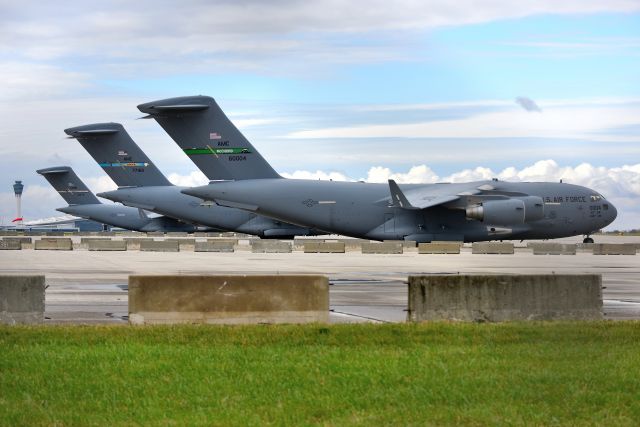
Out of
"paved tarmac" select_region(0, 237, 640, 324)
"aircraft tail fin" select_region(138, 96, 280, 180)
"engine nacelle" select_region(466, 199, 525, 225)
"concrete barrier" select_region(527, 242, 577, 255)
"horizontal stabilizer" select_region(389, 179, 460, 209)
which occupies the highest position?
"aircraft tail fin" select_region(138, 96, 280, 180)

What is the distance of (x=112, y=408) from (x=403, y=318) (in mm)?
9476

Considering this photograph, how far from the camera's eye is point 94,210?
8631cm

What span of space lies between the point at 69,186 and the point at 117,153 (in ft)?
64.3

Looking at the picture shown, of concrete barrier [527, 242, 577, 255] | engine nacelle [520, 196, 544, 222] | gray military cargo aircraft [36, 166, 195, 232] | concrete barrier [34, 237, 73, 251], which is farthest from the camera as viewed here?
gray military cargo aircraft [36, 166, 195, 232]

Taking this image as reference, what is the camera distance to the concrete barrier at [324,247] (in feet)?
198

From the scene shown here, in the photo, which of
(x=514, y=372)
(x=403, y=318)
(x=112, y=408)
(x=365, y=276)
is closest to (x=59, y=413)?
(x=112, y=408)

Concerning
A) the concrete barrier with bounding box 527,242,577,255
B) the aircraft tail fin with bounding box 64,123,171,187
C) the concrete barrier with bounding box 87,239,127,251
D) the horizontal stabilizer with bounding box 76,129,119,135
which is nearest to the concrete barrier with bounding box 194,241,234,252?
the concrete barrier with bounding box 87,239,127,251

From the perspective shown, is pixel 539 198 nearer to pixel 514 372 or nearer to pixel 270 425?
pixel 514 372

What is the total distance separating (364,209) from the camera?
5003 centimetres

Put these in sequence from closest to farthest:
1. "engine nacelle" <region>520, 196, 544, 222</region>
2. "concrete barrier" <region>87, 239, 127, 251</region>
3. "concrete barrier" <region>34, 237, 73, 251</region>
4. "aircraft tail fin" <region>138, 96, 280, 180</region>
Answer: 1. "engine nacelle" <region>520, 196, 544, 222</region>
2. "aircraft tail fin" <region>138, 96, 280, 180</region>
3. "concrete barrier" <region>87, 239, 127, 251</region>
4. "concrete barrier" <region>34, 237, 73, 251</region>

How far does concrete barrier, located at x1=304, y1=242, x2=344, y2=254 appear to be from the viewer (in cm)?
6050

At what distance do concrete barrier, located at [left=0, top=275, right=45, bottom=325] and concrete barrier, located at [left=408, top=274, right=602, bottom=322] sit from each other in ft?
20.6

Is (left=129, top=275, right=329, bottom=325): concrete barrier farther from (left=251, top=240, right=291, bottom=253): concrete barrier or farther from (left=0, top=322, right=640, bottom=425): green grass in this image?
(left=251, top=240, right=291, bottom=253): concrete barrier

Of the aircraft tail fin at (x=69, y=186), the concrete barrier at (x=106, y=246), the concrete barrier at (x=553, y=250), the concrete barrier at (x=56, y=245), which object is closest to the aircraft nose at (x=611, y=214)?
the concrete barrier at (x=553, y=250)
